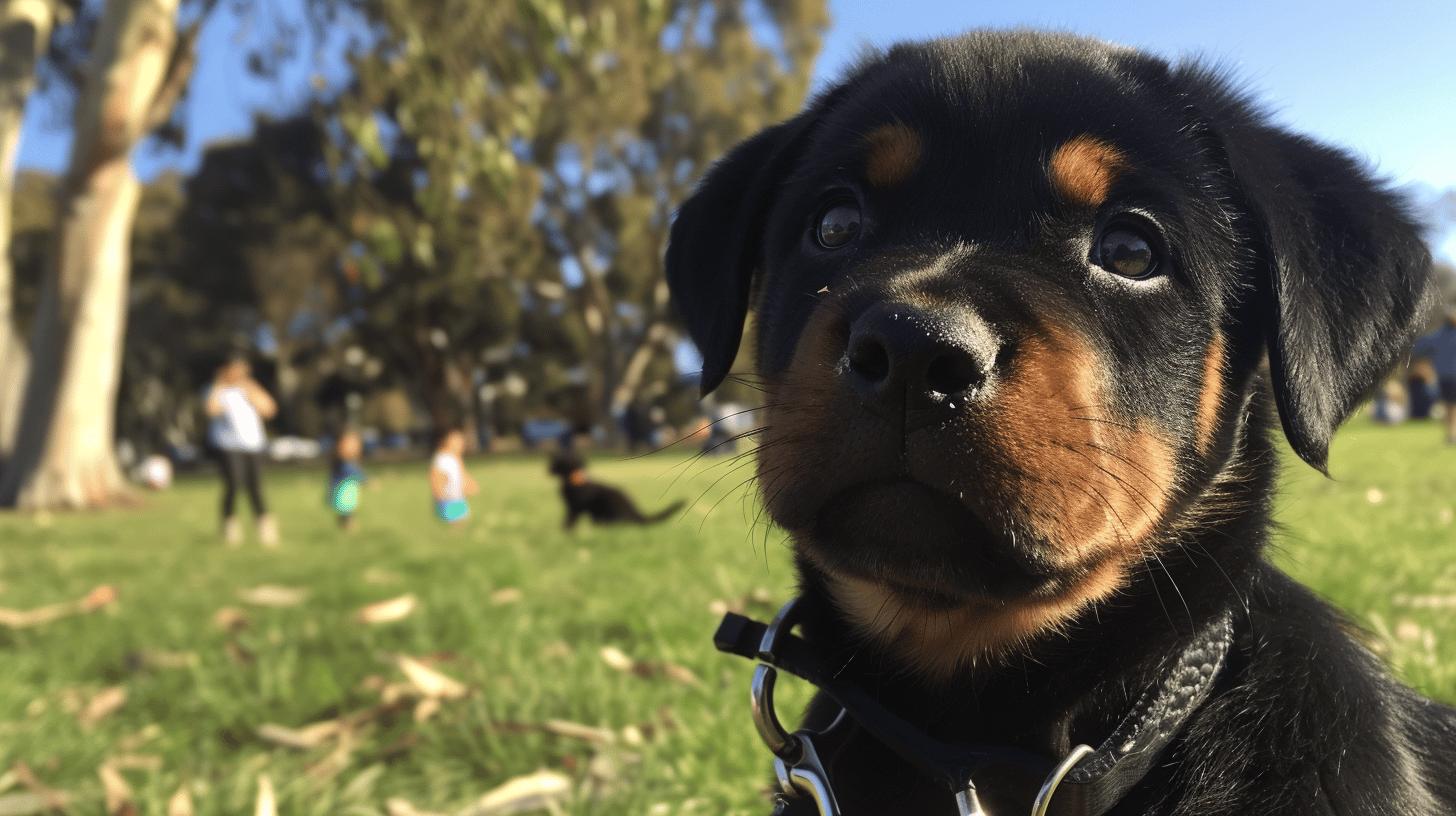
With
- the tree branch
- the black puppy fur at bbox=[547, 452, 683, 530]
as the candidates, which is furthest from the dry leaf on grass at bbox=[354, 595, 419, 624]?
the tree branch

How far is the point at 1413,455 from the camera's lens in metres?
11.5

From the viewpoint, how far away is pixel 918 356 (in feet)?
4.62

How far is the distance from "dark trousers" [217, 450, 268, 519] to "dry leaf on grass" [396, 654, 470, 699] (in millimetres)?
6900

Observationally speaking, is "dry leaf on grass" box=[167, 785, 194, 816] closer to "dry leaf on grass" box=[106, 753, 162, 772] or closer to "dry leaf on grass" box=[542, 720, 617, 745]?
"dry leaf on grass" box=[106, 753, 162, 772]

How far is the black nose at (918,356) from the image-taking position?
4.59 ft

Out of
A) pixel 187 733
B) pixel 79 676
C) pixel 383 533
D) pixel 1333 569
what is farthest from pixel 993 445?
pixel 383 533

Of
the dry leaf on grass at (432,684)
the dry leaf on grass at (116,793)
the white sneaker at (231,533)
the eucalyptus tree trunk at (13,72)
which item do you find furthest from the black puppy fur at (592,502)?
the eucalyptus tree trunk at (13,72)

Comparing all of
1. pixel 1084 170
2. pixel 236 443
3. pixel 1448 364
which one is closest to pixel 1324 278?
pixel 1084 170

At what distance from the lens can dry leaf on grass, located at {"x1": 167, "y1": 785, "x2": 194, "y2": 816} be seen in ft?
8.69

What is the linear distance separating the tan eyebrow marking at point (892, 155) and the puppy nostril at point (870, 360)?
0.57 metres

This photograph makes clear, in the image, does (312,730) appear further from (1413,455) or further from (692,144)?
(692,144)

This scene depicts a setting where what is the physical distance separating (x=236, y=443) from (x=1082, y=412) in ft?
31.7

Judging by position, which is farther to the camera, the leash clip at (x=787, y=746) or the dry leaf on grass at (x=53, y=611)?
the dry leaf on grass at (x=53, y=611)

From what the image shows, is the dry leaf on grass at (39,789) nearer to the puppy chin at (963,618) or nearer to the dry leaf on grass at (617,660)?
the dry leaf on grass at (617,660)
